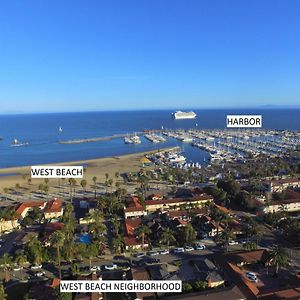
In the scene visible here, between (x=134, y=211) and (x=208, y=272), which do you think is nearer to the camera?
(x=208, y=272)

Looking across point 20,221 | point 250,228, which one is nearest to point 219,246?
point 250,228

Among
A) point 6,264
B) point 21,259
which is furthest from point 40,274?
point 6,264

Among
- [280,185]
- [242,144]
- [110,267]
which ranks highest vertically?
[242,144]

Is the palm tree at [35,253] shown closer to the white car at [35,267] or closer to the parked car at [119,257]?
the white car at [35,267]

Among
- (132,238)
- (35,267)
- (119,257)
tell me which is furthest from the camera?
(132,238)

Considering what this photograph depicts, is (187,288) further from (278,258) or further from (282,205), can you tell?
(282,205)

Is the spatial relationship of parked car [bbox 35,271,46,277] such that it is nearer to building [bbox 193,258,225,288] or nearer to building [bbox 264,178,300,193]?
building [bbox 193,258,225,288]

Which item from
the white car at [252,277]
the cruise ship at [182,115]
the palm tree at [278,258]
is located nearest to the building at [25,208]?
the white car at [252,277]

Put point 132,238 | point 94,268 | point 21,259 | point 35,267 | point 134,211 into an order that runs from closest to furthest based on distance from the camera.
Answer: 1. point 94,268
2. point 35,267
3. point 21,259
4. point 132,238
5. point 134,211
